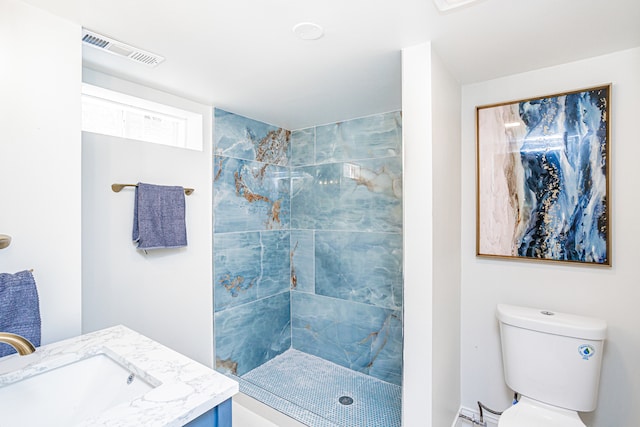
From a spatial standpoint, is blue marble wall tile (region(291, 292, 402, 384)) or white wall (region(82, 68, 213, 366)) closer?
white wall (region(82, 68, 213, 366))

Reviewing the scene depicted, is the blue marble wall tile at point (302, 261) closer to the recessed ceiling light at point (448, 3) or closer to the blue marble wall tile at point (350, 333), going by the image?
the blue marble wall tile at point (350, 333)

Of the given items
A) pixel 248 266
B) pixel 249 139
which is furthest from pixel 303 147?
pixel 248 266

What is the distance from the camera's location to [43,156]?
1220mm

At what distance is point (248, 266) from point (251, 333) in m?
0.59

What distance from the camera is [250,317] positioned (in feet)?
8.86

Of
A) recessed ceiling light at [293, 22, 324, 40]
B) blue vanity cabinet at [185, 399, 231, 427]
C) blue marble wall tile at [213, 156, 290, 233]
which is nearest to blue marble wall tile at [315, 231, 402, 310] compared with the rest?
blue marble wall tile at [213, 156, 290, 233]

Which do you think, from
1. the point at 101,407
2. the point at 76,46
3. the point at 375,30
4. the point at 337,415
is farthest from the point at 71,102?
the point at 337,415

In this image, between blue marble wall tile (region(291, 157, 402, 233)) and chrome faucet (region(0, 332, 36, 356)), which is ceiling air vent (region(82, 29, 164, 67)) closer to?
chrome faucet (region(0, 332, 36, 356))

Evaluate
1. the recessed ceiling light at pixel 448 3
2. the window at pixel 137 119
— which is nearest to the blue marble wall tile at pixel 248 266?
the window at pixel 137 119

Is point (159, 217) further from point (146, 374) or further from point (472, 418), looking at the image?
point (472, 418)

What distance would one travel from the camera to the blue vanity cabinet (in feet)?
2.77

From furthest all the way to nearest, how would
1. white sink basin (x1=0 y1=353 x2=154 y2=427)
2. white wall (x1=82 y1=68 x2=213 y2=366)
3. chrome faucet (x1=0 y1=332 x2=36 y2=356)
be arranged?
white wall (x1=82 y1=68 x2=213 y2=366)
white sink basin (x1=0 y1=353 x2=154 y2=427)
chrome faucet (x1=0 y1=332 x2=36 y2=356)

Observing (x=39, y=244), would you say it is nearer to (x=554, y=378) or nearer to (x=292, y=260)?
(x=292, y=260)

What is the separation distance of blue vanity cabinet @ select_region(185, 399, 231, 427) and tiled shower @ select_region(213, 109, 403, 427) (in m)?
1.44
